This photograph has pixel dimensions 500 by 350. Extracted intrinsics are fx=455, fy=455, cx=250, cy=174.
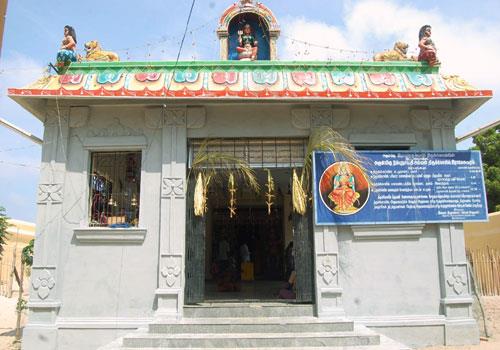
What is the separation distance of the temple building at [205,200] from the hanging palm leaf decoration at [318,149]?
12 cm

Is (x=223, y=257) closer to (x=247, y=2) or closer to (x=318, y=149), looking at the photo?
(x=318, y=149)

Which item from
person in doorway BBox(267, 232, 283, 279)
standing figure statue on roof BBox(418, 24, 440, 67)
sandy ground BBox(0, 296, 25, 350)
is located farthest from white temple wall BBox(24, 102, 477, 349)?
person in doorway BBox(267, 232, 283, 279)

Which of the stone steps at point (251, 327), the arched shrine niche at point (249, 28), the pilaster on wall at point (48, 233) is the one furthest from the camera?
the arched shrine niche at point (249, 28)

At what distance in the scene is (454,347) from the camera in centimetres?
752

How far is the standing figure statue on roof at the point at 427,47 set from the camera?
8.54m

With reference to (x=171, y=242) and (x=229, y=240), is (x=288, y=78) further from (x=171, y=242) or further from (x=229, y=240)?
(x=229, y=240)

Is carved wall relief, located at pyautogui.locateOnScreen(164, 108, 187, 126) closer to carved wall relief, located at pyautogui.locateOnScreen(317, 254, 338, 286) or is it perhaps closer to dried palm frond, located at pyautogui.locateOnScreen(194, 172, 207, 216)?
dried palm frond, located at pyautogui.locateOnScreen(194, 172, 207, 216)

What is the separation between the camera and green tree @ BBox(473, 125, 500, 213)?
811 inches

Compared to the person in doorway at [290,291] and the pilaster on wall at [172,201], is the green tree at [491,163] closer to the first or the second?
the person in doorway at [290,291]

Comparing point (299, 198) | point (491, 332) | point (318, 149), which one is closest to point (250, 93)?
point (318, 149)

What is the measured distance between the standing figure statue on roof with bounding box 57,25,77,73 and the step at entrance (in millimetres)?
4964

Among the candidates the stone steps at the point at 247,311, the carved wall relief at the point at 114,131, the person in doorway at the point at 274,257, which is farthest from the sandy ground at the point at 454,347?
the person in doorway at the point at 274,257

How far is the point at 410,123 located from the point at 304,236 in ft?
9.43

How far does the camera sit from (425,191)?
800 cm
